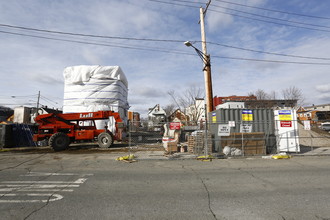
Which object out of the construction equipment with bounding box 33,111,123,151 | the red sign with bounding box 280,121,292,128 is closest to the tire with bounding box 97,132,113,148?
the construction equipment with bounding box 33,111,123,151

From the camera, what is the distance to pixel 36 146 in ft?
50.6

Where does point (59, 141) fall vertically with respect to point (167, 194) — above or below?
above

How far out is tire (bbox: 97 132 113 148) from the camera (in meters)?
13.3

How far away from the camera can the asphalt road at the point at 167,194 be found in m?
3.61

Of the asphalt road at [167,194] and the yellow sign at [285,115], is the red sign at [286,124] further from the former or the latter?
the asphalt road at [167,194]

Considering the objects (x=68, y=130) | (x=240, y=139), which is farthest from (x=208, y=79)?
(x=68, y=130)

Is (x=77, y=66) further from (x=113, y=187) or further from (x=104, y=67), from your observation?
(x=113, y=187)

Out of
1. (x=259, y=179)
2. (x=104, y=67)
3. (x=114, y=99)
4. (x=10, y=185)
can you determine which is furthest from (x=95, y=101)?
(x=259, y=179)

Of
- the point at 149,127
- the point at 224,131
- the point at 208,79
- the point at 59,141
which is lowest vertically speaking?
the point at 59,141

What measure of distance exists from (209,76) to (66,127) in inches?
409

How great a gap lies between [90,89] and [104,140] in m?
7.95

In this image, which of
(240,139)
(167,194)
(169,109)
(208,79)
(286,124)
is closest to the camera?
(167,194)

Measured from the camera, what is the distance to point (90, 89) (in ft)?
63.4

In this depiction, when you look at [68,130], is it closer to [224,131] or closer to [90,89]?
[90,89]
